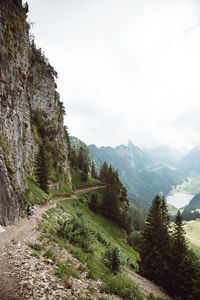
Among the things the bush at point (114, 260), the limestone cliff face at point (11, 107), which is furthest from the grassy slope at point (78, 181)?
the bush at point (114, 260)

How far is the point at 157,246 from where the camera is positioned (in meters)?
23.6

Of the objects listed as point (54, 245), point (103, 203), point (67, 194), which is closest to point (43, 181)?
point (67, 194)

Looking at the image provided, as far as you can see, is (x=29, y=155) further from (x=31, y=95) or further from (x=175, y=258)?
(x=175, y=258)

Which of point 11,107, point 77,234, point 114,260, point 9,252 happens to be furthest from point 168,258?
point 11,107

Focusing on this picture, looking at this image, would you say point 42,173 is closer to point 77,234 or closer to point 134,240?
point 77,234

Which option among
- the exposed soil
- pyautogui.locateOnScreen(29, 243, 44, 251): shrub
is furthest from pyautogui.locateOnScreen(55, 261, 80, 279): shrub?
the exposed soil

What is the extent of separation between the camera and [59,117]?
6994 centimetres

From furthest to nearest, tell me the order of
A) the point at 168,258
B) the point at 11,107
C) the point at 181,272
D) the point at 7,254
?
the point at 11,107 < the point at 168,258 < the point at 181,272 < the point at 7,254

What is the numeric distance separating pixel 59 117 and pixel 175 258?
6616 centimetres

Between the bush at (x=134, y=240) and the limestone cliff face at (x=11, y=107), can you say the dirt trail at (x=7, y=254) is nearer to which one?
the limestone cliff face at (x=11, y=107)

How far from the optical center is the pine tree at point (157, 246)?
21.1 metres

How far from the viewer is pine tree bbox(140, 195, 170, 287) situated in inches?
831

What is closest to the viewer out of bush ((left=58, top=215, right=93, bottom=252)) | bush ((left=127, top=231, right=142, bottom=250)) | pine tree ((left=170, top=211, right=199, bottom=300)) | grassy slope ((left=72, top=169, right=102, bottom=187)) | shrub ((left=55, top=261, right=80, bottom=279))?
shrub ((left=55, top=261, right=80, bottom=279))

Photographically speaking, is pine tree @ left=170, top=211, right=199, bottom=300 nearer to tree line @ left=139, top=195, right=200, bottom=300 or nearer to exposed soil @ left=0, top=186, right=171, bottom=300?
tree line @ left=139, top=195, right=200, bottom=300
